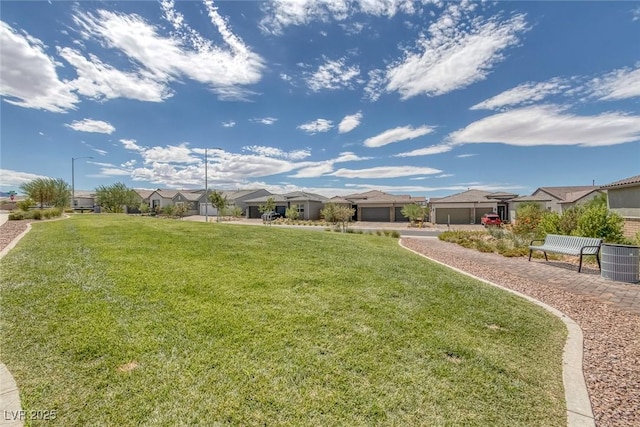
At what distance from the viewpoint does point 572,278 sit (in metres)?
8.25

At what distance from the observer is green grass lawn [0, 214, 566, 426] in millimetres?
2521

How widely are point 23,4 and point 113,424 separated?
944cm

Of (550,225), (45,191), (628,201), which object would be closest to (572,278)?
(550,225)

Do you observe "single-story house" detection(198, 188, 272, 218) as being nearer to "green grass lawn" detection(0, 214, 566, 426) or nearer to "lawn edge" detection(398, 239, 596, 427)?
"green grass lawn" detection(0, 214, 566, 426)

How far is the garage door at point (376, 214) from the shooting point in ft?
137

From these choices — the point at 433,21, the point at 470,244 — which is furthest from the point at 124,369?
the point at 470,244

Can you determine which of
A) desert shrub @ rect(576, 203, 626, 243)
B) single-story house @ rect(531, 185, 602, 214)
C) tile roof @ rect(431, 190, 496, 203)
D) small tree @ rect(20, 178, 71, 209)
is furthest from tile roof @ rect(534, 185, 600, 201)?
small tree @ rect(20, 178, 71, 209)

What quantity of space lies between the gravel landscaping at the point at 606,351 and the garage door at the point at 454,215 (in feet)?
104

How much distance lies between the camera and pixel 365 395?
8.99 ft

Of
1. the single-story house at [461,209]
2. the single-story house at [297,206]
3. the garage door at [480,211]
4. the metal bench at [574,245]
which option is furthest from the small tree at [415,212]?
the metal bench at [574,245]

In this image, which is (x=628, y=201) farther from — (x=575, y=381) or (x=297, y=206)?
(x=297, y=206)

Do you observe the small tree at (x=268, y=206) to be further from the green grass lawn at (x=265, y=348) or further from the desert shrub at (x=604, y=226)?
the green grass lawn at (x=265, y=348)

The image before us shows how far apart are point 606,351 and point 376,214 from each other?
38.5m

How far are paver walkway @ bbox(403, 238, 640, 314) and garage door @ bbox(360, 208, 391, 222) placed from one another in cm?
2985
